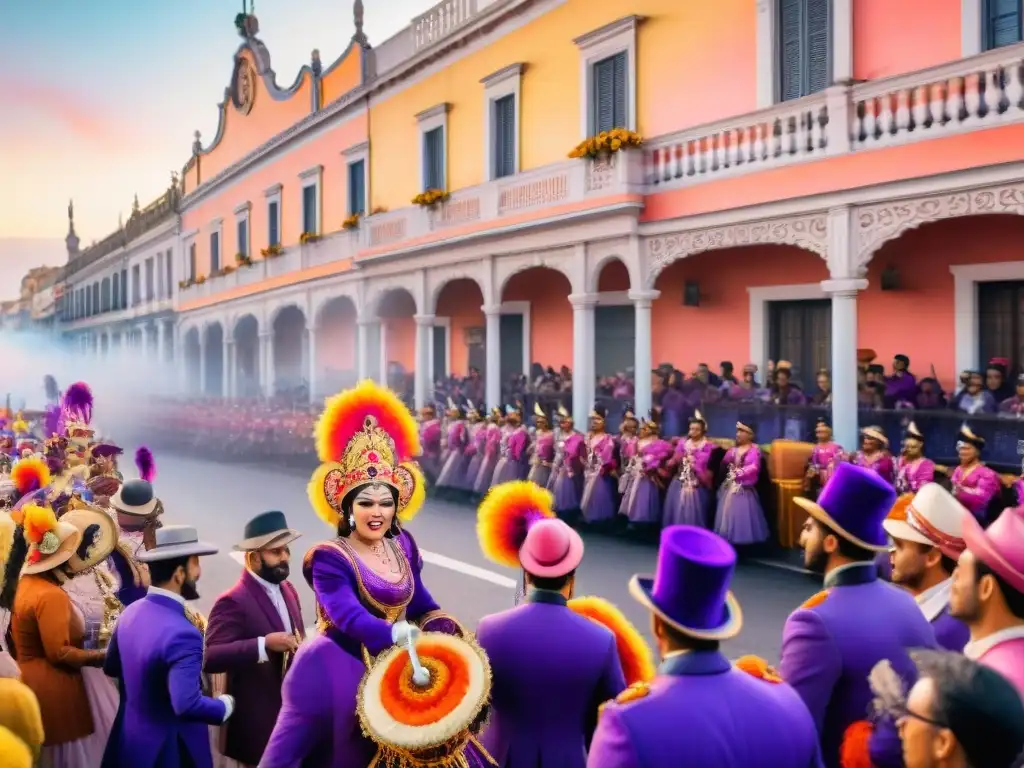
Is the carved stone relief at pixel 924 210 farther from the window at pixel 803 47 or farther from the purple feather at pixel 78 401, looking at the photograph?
the purple feather at pixel 78 401

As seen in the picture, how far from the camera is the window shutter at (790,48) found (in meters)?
12.8

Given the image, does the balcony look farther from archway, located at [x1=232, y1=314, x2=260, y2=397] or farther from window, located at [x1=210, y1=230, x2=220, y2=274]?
window, located at [x1=210, y1=230, x2=220, y2=274]

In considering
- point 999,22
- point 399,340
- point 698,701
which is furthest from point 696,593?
point 399,340

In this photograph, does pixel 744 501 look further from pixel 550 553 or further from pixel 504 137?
pixel 504 137

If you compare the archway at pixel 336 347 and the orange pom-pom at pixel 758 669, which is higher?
the archway at pixel 336 347

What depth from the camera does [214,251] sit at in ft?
118

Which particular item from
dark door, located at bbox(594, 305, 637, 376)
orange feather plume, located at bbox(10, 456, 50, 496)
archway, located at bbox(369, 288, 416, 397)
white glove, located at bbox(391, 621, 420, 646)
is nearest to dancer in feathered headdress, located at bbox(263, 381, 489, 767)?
white glove, located at bbox(391, 621, 420, 646)

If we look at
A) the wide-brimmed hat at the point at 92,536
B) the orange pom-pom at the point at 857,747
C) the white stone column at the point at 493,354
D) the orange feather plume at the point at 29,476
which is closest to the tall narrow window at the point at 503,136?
the white stone column at the point at 493,354

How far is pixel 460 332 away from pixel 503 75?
712 centimetres

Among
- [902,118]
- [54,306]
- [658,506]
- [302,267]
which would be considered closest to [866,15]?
[902,118]

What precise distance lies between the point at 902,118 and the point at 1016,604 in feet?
30.2

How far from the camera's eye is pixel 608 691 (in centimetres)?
336

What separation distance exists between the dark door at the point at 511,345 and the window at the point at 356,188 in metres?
5.99

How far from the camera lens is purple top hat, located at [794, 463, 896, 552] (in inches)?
131
